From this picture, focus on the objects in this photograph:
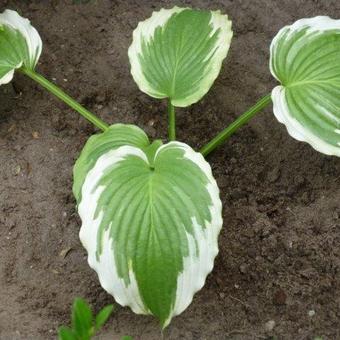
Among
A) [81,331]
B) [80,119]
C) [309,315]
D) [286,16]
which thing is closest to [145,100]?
[80,119]

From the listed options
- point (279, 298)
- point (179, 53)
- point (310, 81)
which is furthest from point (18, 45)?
point (279, 298)

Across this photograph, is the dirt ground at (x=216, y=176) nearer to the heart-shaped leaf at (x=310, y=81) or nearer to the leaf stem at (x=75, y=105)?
the leaf stem at (x=75, y=105)

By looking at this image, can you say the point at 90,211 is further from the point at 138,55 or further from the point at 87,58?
the point at 87,58

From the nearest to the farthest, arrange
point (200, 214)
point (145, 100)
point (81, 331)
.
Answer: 1. point (81, 331)
2. point (200, 214)
3. point (145, 100)

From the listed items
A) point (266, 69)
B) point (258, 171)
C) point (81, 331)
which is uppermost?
point (81, 331)

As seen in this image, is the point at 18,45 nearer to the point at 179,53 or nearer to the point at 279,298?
the point at 179,53

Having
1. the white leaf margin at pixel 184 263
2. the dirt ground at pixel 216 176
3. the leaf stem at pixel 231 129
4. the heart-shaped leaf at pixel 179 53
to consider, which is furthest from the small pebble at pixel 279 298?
the heart-shaped leaf at pixel 179 53
